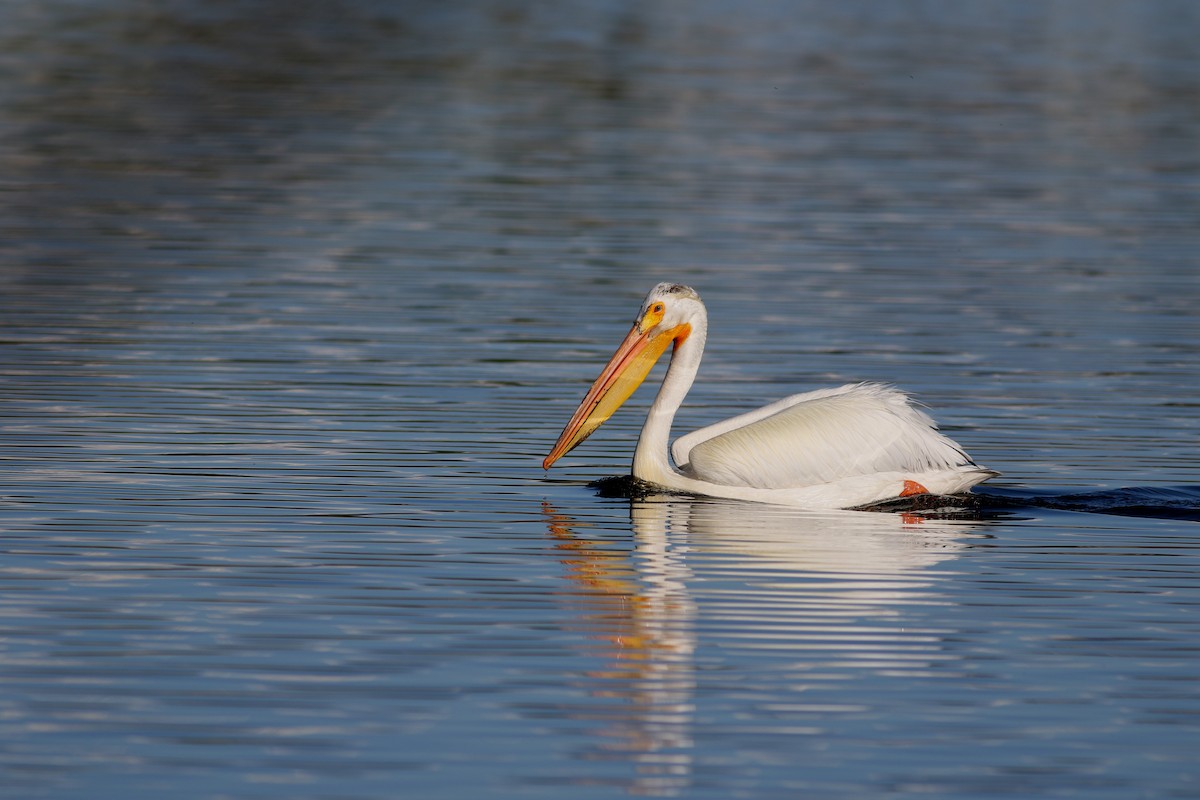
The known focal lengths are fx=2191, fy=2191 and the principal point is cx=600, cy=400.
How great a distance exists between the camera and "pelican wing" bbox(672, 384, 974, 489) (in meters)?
9.51

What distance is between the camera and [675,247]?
54.1 feet

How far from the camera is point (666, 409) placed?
10172 mm

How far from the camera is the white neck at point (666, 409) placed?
32.0ft

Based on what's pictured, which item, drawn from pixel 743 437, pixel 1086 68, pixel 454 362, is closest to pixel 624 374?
pixel 743 437

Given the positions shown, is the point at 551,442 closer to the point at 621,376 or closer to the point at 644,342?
the point at 621,376

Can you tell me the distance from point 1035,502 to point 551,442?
2.42m

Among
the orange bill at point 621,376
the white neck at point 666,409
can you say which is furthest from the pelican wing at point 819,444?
the orange bill at point 621,376

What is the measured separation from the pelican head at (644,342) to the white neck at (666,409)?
6cm

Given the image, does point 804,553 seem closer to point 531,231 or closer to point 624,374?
point 624,374

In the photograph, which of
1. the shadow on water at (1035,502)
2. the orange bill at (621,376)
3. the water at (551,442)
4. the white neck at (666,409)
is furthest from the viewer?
the orange bill at (621,376)

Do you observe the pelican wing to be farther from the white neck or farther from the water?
the water

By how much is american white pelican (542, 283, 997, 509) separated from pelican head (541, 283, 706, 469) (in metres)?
0.30

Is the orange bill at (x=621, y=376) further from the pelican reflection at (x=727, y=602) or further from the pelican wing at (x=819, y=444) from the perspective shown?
the pelican reflection at (x=727, y=602)

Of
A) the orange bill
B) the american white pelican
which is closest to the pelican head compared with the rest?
the orange bill
